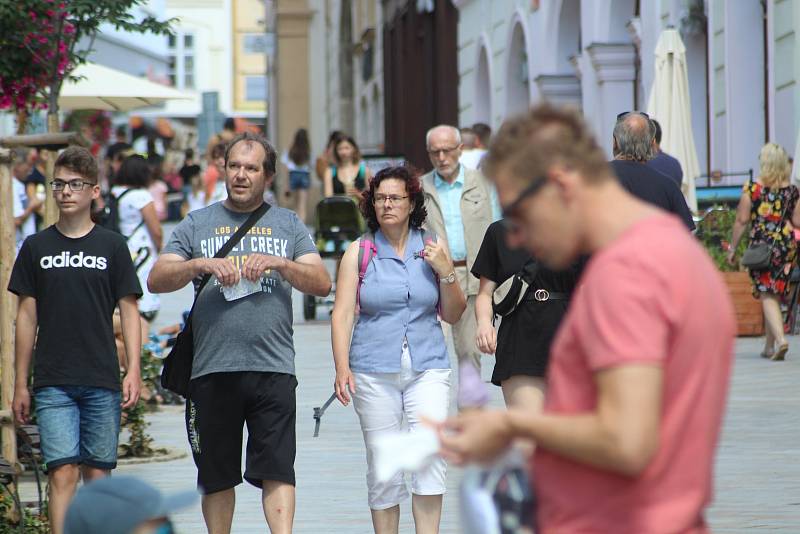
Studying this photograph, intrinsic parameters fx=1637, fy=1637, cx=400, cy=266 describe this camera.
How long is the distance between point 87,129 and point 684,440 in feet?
116

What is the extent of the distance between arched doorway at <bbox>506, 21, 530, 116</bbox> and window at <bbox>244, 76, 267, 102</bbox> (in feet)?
247

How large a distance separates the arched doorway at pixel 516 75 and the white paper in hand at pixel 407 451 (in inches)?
851

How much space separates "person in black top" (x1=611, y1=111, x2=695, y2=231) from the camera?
6883 mm

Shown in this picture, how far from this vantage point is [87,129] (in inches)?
1462

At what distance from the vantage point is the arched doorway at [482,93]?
27.2m

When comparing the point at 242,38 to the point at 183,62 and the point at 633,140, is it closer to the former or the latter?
the point at 183,62

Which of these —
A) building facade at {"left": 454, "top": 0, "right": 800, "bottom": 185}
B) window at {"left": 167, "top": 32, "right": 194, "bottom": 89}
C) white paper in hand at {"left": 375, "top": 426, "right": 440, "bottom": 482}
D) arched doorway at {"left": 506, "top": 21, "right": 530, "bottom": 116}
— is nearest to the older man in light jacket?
white paper in hand at {"left": 375, "top": 426, "right": 440, "bottom": 482}

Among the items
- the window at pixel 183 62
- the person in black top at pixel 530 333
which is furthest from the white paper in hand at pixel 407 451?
the window at pixel 183 62

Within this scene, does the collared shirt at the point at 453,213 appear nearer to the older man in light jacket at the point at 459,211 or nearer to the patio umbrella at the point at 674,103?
the older man in light jacket at the point at 459,211

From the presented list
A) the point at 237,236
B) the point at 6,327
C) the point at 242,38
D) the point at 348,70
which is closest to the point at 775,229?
the point at 6,327

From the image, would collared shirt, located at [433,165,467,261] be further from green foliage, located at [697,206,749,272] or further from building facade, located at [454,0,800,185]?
building facade, located at [454,0,800,185]

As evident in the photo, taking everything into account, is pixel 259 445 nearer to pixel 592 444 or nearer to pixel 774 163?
pixel 592 444

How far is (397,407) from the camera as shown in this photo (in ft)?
21.4

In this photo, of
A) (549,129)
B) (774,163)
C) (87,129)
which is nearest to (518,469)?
(549,129)
